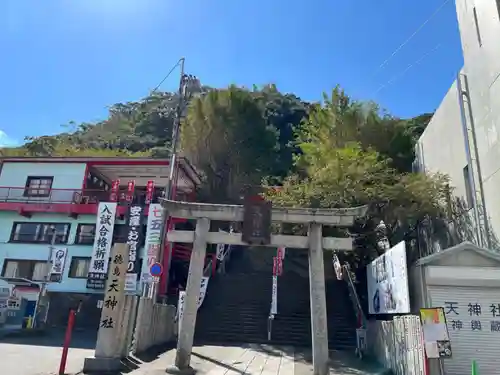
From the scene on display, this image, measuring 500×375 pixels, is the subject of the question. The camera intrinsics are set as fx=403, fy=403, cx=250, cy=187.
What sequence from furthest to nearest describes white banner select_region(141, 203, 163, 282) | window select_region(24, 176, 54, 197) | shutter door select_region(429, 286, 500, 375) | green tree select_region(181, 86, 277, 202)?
green tree select_region(181, 86, 277, 202)
window select_region(24, 176, 54, 197)
white banner select_region(141, 203, 163, 282)
shutter door select_region(429, 286, 500, 375)

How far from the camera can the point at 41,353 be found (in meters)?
12.0

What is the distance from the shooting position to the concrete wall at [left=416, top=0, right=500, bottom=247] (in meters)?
12.3

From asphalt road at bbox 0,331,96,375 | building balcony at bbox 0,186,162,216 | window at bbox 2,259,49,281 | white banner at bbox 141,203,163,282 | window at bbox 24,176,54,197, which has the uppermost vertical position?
window at bbox 24,176,54,197

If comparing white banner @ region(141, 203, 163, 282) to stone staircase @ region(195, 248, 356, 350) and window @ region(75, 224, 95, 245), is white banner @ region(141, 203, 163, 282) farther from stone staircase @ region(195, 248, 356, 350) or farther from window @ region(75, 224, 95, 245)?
window @ region(75, 224, 95, 245)

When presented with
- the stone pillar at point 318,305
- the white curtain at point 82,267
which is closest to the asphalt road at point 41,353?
the white curtain at point 82,267

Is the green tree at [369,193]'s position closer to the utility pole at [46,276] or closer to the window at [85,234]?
the window at [85,234]

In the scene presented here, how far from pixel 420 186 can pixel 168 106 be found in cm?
4854

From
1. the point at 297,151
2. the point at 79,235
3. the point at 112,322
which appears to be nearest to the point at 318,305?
the point at 112,322

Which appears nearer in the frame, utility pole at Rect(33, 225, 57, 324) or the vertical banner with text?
utility pole at Rect(33, 225, 57, 324)

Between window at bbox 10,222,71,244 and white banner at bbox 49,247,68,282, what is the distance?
132cm

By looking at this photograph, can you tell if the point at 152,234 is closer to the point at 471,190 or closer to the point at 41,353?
the point at 41,353

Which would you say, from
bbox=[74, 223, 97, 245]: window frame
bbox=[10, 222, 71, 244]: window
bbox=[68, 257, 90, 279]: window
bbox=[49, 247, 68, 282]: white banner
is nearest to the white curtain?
bbox=[68, 257, 90, 279]: window

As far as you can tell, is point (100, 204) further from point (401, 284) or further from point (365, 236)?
point (401, 284)

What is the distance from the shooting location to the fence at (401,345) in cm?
788
